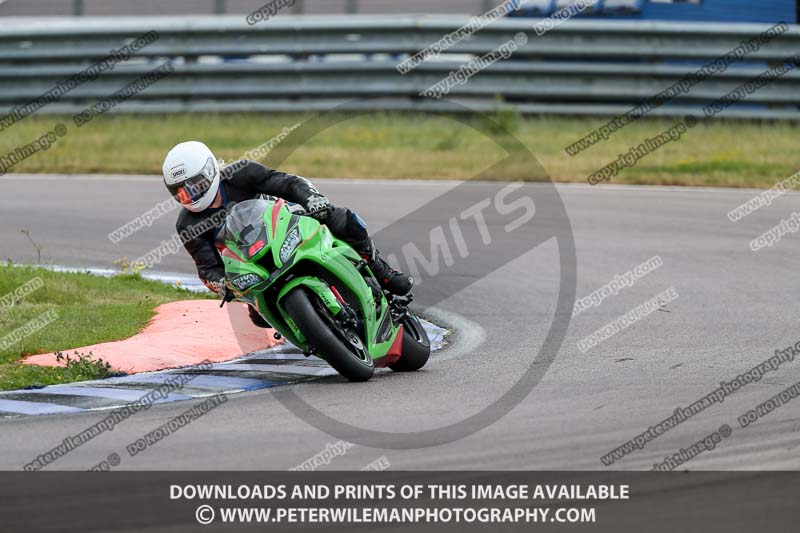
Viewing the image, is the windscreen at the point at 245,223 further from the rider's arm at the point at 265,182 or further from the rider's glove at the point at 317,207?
the rider's arm at the point at 265,182

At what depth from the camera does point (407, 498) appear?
18.1 feet

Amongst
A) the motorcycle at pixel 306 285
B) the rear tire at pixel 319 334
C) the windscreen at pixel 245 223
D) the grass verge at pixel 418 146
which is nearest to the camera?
the rear tire at pixel 319 334

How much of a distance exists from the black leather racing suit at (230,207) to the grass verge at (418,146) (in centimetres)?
947

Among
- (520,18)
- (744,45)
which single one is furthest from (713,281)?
(520,18)

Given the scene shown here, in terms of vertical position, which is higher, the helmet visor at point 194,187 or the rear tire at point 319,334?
the helmet visor at point 194,187

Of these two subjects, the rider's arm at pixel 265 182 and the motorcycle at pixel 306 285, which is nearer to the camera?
the motorcycle at pixel 306 285

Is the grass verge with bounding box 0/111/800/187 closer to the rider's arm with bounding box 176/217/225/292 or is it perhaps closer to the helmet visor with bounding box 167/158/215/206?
the rider's arm with bounding box 176/217/225/292

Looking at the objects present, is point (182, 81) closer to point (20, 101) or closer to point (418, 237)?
point (20, 101)

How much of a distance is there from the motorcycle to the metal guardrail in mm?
12388

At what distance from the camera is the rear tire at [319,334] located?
24.7 feet

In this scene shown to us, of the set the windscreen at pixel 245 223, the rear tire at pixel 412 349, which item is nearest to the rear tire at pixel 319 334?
the windscreen at pixel 245 223

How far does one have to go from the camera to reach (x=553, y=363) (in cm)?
858

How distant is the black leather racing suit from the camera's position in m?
8.15

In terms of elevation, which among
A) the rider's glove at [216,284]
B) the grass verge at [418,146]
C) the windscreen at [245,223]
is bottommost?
the rider's glove at [216,284]
